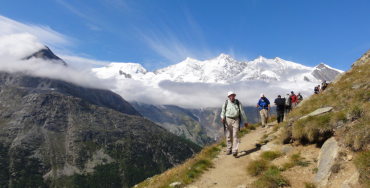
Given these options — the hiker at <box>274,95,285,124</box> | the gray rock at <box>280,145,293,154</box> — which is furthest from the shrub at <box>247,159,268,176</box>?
the hiker at <box>274,95,285,124</box>

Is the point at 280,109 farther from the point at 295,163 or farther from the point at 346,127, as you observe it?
the point at 346,127

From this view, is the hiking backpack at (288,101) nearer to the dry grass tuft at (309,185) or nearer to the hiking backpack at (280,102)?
the hiking backpack at (280,102)

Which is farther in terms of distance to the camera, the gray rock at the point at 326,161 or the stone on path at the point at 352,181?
the gray rock at the point at 326,161

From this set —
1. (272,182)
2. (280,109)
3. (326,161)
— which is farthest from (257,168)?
(280,109)

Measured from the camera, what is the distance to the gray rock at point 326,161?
6621 millimetres

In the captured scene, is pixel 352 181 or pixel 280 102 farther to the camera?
pixel 280 102

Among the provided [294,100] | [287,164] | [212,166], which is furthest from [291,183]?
[294,100]

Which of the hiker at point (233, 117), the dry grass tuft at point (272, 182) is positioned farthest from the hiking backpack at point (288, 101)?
the dry grass tuft at point (272, 182)

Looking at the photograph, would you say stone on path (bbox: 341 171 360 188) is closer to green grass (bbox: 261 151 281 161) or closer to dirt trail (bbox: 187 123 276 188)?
dirt trail (bbox: 187 123 276 188)

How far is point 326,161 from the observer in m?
7.15

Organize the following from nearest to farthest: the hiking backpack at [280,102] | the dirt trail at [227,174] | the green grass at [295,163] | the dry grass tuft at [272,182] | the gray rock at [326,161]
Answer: the gray rock at [326,161], the dry grass tuft at [272,182], the green grass at [295,163], the dirt trail at [227,174], the hiking backpack at [280,102]

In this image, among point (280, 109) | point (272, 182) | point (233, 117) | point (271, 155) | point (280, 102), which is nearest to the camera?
point (272, 182)

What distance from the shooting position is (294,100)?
78.7 ft

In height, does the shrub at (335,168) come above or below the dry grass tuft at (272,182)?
above
